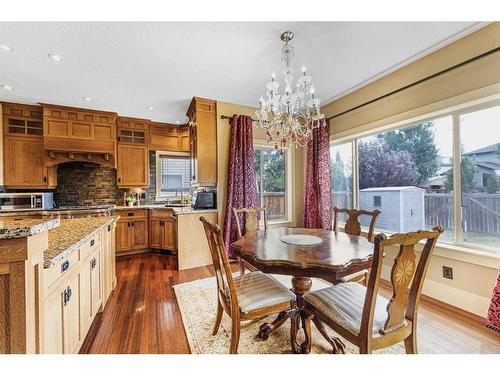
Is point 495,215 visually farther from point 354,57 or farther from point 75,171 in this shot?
point 75,171

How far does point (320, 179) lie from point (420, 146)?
139 cm

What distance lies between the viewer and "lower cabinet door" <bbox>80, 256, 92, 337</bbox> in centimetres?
156

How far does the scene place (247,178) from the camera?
3.51 metres

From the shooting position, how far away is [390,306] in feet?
3.72

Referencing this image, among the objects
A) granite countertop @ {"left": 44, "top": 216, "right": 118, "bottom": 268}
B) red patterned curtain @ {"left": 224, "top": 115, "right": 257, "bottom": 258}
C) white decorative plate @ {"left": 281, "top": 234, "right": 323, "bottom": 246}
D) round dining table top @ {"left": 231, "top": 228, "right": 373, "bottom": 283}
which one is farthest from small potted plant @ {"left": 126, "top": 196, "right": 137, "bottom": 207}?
white decorative plate @ {"left": 281, "top": 234, "right": 323, "bottom": 246}

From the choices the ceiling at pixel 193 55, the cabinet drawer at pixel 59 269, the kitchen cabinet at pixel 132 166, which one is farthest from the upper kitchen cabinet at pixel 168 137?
the cabinet drawer at pixel 59 269

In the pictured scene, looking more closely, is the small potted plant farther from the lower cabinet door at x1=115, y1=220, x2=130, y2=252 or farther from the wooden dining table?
the wooden dining table

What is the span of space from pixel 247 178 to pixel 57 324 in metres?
2.69

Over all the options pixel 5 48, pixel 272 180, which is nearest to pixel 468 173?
pixel 272 180

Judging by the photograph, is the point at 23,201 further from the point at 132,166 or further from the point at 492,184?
the point at 492,184

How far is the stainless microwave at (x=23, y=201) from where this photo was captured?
10.9 ft

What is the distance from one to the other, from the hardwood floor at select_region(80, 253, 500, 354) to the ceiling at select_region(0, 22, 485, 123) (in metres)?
2.60
